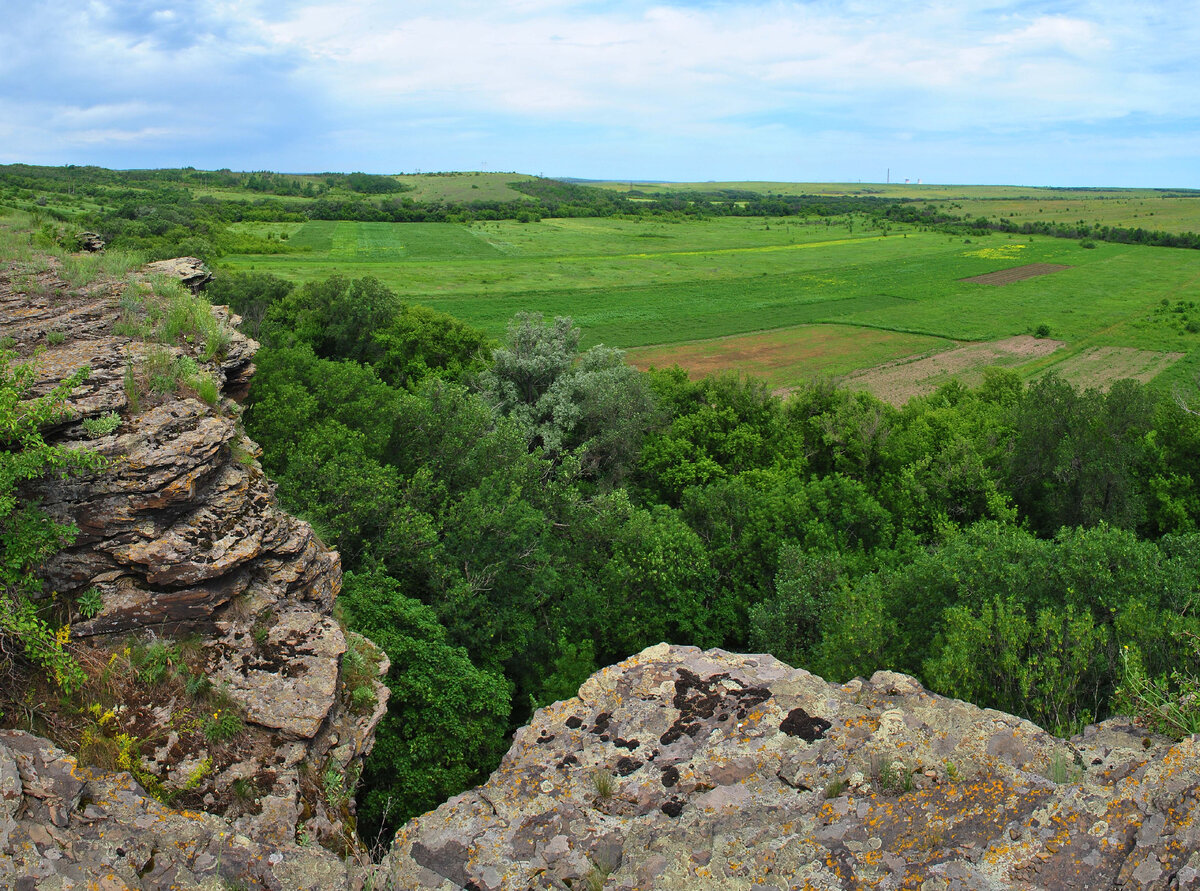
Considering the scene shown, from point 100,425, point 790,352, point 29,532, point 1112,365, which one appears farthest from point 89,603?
point 1112,365

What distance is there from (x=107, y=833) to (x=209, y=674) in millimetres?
2747

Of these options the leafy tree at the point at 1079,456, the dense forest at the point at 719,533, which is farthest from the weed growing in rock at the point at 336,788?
the leafy tree at the point at 1079,456

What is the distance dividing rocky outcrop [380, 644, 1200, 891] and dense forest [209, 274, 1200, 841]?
164 centimetres

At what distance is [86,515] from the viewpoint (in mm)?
9648

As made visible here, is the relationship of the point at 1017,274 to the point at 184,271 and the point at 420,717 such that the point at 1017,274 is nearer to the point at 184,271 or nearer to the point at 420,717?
the point at 184,271

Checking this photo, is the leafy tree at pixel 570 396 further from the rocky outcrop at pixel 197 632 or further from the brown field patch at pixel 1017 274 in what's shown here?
the brown field patch at pixel 1017 274

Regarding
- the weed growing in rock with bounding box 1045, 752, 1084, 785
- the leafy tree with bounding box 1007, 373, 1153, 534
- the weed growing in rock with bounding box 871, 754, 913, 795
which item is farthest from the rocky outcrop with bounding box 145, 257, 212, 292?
the leafy tree with bounding box 1007, 373, 1153, 534

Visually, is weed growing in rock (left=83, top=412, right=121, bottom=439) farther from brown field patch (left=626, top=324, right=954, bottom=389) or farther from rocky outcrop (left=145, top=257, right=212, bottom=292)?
brown field patch (left=626, top=324, right=954, bottom=389)

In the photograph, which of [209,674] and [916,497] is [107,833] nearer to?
[209,674]

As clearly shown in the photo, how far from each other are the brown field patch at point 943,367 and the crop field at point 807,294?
26 cm

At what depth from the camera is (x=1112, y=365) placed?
2442 inches

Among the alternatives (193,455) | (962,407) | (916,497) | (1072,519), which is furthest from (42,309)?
(962,407)

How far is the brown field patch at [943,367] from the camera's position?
5625cm

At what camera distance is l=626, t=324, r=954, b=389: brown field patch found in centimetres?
6109
